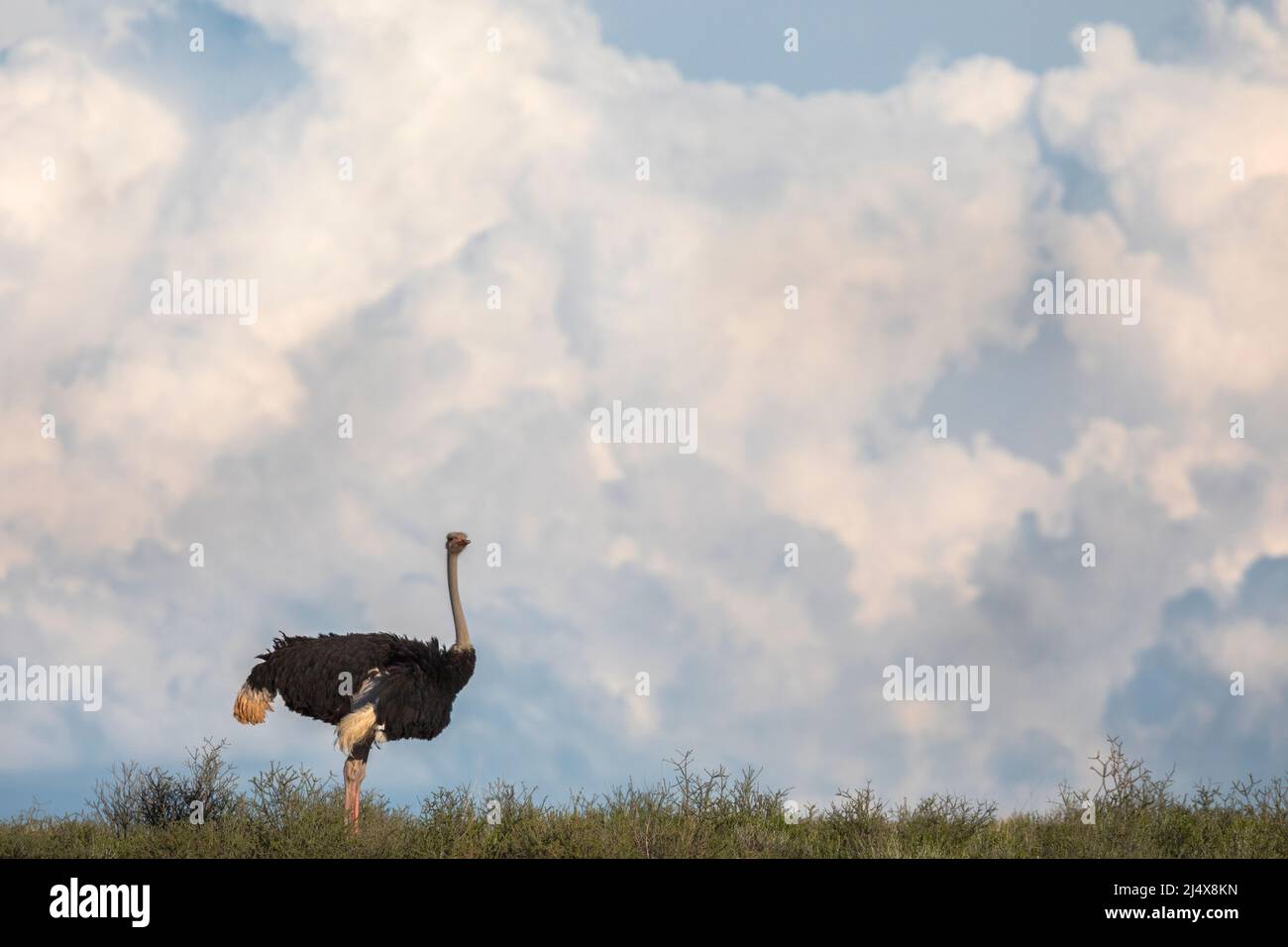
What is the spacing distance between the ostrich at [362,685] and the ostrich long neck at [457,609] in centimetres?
2

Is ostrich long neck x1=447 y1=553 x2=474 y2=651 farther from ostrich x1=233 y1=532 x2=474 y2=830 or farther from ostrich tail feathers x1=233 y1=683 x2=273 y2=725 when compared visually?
ostrich tail feathers x1=233 y1=683 x2=273 y2=725

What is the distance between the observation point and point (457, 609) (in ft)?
61.8

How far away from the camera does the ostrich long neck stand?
18.6 m

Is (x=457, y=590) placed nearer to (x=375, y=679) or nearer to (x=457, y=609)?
(x=457, y=609)

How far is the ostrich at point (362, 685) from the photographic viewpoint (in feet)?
57.0

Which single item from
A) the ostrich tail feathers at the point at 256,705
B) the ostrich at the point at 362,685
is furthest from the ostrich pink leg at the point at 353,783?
the ostrich tail feathers at the point at 256,705

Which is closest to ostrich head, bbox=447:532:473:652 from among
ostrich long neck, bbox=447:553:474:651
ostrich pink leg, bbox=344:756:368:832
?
ostrich long neck, bbox=447:553:474:651

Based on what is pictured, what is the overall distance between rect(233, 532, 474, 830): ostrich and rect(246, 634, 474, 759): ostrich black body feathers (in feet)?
0.04

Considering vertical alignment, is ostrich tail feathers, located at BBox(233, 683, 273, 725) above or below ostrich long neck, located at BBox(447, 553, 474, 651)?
below

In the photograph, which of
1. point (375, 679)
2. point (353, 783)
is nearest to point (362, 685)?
point (375, 679)

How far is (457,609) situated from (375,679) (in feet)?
5.41

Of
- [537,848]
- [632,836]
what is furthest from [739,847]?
[537,848]
